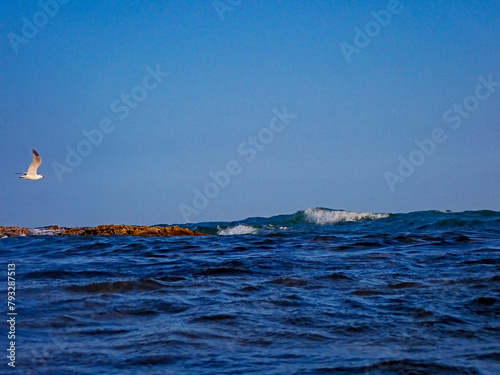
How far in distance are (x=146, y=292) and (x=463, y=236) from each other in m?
7.62

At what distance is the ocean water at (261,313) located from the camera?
129 inches

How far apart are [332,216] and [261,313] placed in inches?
706

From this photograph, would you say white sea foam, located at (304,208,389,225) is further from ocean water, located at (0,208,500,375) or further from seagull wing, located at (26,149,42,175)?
ocean water, located at (0,208,500,375)

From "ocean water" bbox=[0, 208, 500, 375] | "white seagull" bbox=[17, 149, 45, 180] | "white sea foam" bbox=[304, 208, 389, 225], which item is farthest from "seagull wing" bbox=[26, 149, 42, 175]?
"white sea foam" bbox=[304, 208, 389, 225]

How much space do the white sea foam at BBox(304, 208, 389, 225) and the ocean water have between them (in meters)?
12.3

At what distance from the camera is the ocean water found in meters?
3.28

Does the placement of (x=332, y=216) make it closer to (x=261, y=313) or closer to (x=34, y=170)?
(x=34, y=170)

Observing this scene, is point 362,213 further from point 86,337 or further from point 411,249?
point 86,337

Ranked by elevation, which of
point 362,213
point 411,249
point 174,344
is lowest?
point 174,344

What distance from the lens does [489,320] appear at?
164 inches

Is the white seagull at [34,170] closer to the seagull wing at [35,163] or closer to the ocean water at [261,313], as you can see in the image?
the seagull wing at [35,163]

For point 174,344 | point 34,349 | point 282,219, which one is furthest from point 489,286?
point 282,219

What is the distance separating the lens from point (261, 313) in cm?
454

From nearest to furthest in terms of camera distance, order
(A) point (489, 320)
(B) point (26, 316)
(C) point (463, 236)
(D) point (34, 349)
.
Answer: (D) point (34, 349) → (A) point (489, 320) → (B) point (26, 316) → (C) point (463, 236)
